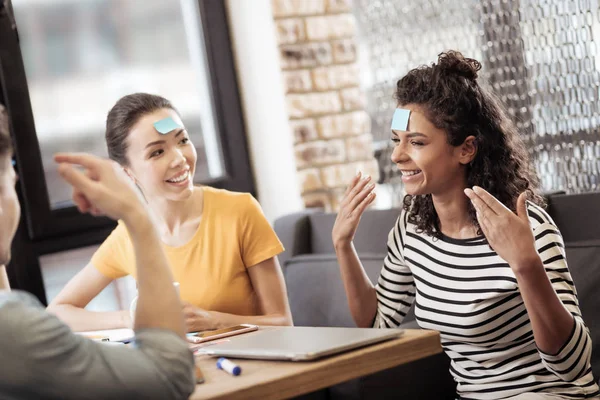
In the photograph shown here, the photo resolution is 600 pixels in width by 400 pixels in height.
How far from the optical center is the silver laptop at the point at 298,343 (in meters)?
1.39

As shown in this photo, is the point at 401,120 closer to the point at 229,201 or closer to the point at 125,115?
the point at 229,201

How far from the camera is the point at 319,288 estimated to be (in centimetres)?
279

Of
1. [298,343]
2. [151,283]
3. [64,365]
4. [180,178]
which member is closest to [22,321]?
[64,365]

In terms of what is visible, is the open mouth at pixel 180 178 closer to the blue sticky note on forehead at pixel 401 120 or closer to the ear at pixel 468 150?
the blue sticky note on forehead at pixel 401 120

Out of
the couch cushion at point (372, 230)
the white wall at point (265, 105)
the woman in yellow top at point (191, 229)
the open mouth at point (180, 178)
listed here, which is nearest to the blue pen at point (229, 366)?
the woman in yellow top at point (191, 229)

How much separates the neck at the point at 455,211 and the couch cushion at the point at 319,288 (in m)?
0.59

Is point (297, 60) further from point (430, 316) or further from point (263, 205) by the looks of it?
point (430, 316)

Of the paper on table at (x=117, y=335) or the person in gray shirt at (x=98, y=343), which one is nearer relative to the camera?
the person in gray shirt at (x=98, y=343)

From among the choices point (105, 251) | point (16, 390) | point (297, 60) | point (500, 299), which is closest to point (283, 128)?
point (297, 60)

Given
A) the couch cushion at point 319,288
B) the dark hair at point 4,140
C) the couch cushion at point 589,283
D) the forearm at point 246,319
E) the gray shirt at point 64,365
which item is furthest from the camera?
the couch cushion at point 319,288

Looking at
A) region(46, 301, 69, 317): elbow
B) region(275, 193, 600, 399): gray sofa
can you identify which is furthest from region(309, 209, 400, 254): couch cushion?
region(46, 301, 69, 317): elbow

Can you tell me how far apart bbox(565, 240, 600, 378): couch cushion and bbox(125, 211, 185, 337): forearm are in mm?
1165

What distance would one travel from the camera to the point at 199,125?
11.8 feet

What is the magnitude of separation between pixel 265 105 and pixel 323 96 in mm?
241
